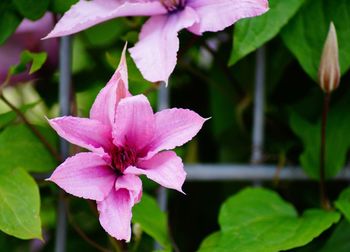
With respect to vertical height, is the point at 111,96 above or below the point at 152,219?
above

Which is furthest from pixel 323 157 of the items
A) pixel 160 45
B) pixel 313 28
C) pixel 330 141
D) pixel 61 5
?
pixel 61 5

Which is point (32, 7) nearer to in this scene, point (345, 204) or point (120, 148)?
point (120, 148)

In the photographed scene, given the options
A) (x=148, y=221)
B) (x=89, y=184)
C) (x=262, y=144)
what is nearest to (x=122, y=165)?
(x=89, y=184)

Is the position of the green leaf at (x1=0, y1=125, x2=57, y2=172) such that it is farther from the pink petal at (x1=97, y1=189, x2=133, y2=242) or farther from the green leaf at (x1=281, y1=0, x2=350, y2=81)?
the green leaf at (x1=281, y1=0, x2=350, y2=81)

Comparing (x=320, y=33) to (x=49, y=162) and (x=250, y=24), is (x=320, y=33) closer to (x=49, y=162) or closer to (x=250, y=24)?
(x=250, y=24)

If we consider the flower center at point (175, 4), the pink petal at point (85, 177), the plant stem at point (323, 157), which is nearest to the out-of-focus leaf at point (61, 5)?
the flower center at point (175, 4)

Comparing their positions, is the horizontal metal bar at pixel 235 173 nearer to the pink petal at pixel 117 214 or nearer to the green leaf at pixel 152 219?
the green leaf at pixel 152 219
